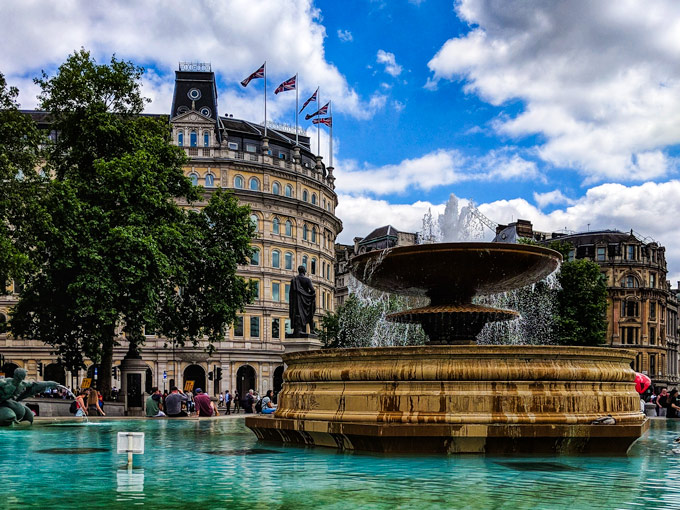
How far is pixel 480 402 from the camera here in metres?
10.9

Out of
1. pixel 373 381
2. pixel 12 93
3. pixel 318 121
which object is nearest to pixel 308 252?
pixel 318 121

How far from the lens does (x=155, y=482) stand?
848 cm

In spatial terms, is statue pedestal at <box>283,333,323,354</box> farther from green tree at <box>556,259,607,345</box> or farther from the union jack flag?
the union jack flag

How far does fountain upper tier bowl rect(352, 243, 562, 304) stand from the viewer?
14.2m

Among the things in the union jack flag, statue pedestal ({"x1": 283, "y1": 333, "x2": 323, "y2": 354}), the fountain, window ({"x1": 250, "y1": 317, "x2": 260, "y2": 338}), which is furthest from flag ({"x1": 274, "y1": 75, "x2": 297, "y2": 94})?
the fountain

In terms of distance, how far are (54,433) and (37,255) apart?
14672mm

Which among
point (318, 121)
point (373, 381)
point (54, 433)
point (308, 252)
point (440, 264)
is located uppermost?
point (318, 121)

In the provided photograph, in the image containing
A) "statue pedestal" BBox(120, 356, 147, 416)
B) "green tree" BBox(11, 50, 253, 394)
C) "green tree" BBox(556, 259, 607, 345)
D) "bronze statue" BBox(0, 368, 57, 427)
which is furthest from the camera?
"green tree" BBox(556, 259, 607, 345)

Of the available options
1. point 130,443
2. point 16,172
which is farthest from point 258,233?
point 130,443

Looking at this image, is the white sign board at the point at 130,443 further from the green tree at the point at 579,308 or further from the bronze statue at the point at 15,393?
the green tree at the point at 579,308

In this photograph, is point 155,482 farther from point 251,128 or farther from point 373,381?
point 251,128

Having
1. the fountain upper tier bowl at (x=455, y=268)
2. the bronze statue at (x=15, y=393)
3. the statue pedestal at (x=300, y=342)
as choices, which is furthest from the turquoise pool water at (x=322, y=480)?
the statue pedestal at (x=300, y=342)

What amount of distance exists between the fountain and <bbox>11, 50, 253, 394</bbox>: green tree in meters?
18.7

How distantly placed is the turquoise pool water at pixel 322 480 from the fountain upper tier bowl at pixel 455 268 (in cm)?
384
